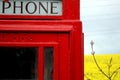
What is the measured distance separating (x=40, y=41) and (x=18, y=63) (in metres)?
0.16

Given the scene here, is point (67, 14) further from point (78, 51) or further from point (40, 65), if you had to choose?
point (40, 65)

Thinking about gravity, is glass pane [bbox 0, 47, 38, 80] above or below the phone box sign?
below

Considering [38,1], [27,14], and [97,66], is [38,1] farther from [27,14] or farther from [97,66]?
[97,66]

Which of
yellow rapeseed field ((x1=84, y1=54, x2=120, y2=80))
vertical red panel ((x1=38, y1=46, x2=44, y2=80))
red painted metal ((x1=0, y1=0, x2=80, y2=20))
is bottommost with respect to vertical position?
yellow rapeseed field ((x1=84, y1=54, x2=120, y2=80))

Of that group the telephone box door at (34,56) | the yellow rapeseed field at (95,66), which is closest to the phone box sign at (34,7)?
the telephone box door at (34,56)

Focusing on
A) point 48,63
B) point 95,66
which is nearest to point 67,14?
point 48,63

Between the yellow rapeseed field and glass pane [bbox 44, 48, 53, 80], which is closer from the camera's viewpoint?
glass pane [bbox 44, 48, 53, 80]

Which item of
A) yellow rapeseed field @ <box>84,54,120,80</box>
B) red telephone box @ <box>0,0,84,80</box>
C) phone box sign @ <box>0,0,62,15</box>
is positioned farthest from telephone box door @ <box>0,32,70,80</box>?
yellow rapeseed field @ <box>84,54,120,80</box>

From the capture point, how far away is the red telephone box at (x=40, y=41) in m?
2.34

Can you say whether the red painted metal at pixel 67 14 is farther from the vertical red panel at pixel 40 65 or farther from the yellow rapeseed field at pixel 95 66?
the yellow rapeseed field at pixel 95 66

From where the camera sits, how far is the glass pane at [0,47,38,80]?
2.33 m

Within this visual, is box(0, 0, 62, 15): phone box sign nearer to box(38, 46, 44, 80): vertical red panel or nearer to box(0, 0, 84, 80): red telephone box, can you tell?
box(0, 0, 84, 80): red telephone box

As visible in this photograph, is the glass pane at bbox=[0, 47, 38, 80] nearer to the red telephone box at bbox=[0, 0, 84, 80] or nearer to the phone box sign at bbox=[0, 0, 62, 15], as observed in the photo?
the red telephone box at bbox=[0, 0, 84, 80]

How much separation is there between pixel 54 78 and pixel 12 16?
40 cm
